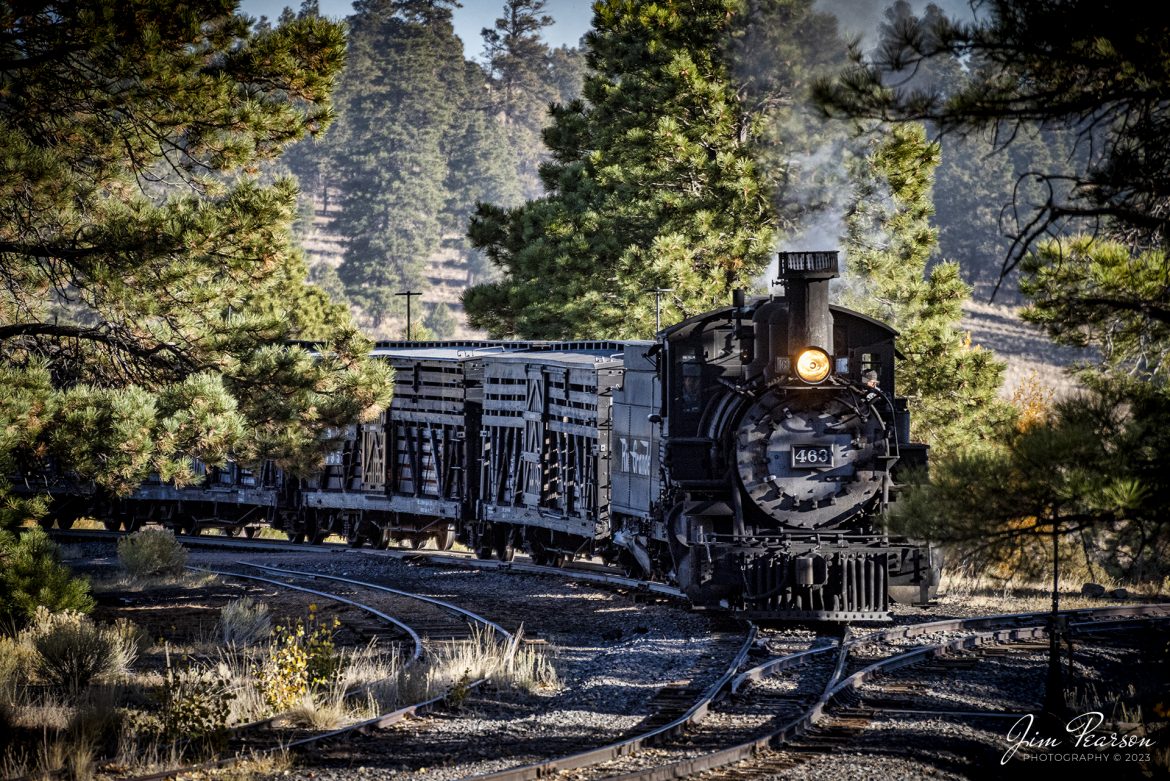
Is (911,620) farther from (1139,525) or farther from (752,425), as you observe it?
(1139,525)

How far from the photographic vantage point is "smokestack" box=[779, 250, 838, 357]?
14578 millimetres

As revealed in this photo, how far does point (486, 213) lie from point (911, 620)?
22.5 meters

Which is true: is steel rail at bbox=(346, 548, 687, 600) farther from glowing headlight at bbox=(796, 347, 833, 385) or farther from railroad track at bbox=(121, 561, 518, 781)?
glowing headlight at bbox=(796, 347, 833, 385)

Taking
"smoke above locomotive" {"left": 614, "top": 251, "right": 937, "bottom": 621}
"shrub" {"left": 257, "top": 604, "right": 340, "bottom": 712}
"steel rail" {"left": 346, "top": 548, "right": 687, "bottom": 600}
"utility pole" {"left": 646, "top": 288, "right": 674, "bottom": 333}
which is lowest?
"shrub" {"left": 257, "top": 604, "right": 340, "bottom": 712}

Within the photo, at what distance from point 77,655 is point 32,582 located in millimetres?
1202

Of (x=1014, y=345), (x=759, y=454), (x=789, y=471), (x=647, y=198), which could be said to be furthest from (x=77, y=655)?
(x=1014, y=345)

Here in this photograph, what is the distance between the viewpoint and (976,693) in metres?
11.9

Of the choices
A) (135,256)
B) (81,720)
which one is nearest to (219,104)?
(135,256)

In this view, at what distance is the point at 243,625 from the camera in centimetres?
1569

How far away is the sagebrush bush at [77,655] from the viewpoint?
13141 mm

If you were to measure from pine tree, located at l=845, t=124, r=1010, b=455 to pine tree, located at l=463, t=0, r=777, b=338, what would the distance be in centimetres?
302

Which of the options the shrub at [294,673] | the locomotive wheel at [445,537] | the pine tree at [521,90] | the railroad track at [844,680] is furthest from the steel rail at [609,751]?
the pine tree at [521,90]

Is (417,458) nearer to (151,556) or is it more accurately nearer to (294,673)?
(151,556)

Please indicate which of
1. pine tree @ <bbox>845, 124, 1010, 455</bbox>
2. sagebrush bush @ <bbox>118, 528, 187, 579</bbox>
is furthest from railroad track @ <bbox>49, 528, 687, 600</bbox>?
pine tree @ <bbox>845, 124, 1010, 455</bbox>
